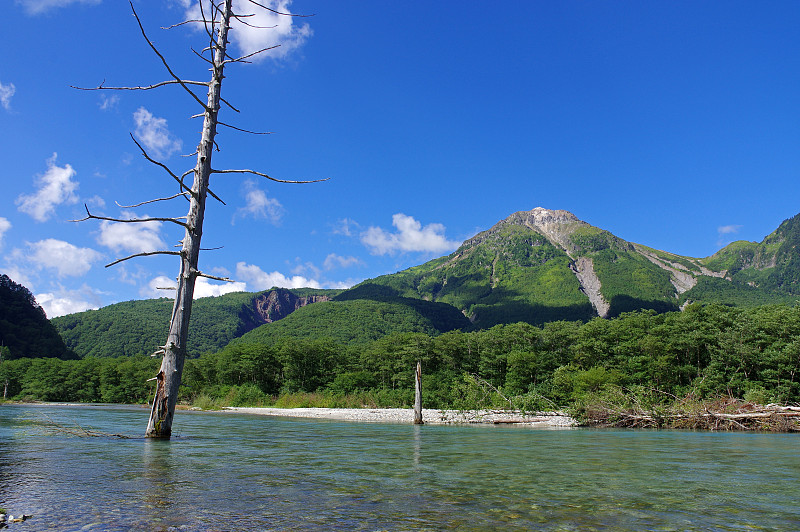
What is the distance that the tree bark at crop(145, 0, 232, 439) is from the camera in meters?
12.8

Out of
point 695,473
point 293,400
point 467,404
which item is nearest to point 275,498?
point 695,473

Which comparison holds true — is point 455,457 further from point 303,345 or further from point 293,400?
point 303,345

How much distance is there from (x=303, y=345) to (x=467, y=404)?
50.6 meters

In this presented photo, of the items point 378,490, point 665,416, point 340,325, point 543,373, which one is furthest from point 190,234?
point 340,325

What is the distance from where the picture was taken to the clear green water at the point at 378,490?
5.80 metres

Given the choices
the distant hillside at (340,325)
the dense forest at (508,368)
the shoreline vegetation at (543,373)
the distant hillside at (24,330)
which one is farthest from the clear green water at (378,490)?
the distant hillside at (340,325)

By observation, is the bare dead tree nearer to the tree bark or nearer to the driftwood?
the tree bark

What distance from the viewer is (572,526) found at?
18.9 ft

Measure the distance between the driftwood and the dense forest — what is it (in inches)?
82.8

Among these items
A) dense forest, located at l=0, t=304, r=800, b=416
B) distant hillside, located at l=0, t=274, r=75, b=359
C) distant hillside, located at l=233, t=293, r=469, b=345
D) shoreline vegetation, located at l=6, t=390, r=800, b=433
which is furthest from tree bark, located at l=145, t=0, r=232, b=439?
distant hillside, located at l=233, t=293, r=469, b=345

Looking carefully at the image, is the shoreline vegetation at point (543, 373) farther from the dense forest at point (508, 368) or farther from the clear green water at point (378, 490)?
the clear green water at point (378, 490)

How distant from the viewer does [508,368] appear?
65188 millimetres

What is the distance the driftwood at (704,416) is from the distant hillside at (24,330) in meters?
133

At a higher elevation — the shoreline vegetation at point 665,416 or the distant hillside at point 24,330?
the distant hillside at point 24,330
